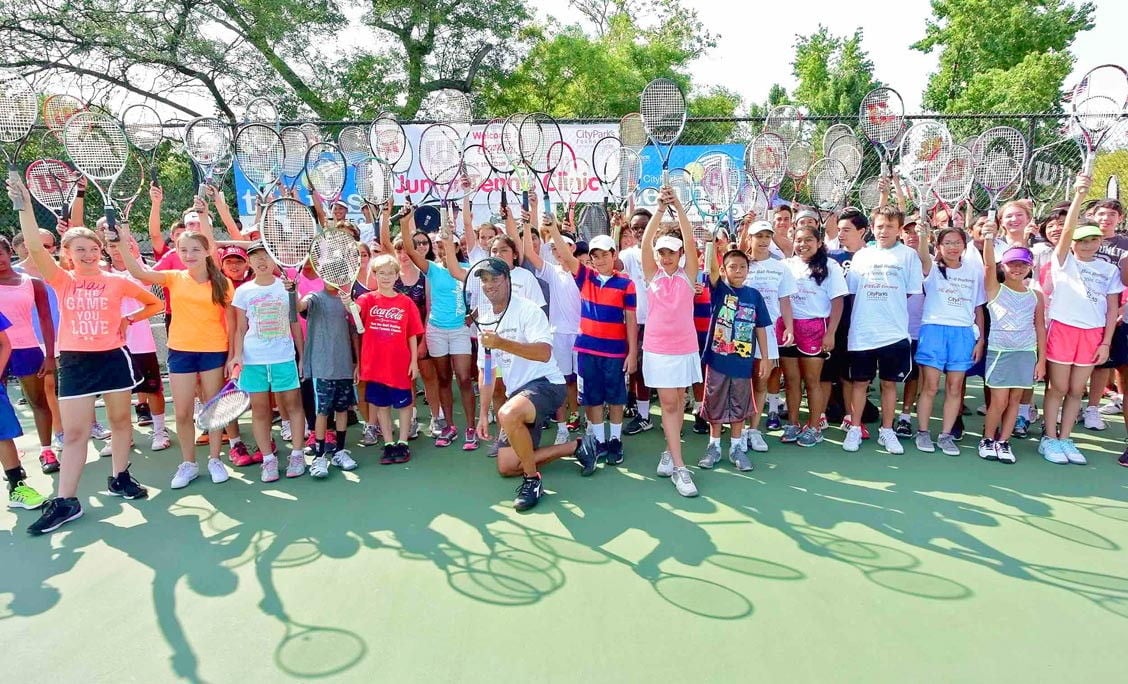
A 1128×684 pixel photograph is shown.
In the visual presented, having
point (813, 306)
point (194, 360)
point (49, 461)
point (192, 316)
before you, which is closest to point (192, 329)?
point (192, 316)

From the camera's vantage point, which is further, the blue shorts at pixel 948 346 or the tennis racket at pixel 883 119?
the tennis racket at pixel 883 119

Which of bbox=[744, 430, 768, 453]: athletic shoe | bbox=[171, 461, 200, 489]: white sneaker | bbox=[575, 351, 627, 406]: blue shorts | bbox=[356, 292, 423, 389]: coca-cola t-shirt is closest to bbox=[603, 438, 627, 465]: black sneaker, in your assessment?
bbox=[575, 351, 627, 406]: blue shorts

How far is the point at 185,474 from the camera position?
454cm

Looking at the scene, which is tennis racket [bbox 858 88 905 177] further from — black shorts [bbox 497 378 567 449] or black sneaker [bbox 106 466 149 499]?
black sneaker [bbox 106 466 149 499]

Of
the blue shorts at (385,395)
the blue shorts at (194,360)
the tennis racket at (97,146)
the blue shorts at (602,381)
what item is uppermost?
the tennis racket at (97,146)

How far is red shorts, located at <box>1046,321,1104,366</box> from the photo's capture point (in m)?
4.68

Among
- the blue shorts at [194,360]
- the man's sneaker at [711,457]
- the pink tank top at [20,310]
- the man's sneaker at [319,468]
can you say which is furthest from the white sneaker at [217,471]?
the man's sneaker at [711,457]

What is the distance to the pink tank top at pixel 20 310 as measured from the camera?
4609mm

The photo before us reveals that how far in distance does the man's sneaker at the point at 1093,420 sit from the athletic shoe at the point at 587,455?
4.51 m

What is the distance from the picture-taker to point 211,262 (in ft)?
15.1

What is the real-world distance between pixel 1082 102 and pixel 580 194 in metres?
6.03

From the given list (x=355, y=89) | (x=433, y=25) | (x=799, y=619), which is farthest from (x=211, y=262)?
(x=433, y=25)

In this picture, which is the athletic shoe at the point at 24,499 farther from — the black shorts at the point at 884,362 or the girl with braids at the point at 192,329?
the black shorts at the point at 884,362

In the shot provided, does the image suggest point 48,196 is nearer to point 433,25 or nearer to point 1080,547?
point 1080,547
